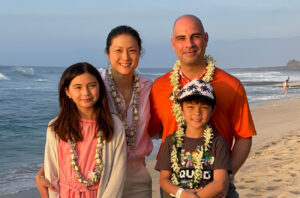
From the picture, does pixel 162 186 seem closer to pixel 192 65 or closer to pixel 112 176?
pixel 112 176

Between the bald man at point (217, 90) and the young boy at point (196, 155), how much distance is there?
289 millimetres

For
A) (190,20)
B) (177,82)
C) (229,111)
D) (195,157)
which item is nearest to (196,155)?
(195,157)

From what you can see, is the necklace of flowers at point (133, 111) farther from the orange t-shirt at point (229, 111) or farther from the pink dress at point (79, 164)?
the pink dress at point (79, 164)

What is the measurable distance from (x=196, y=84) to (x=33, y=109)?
14.4 m

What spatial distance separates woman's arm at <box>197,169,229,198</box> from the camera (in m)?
2.85

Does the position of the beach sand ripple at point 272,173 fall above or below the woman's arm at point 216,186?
below

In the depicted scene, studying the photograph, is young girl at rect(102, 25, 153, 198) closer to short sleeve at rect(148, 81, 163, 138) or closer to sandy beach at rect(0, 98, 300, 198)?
short sleeve at rect(148, 81, 163, 138)

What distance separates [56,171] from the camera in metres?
3.14

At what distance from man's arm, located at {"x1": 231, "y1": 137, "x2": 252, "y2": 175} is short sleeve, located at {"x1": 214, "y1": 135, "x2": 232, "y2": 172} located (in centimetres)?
28

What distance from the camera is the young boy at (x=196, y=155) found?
2.91 m

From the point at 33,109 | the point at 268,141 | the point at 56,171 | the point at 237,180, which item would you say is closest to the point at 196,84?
the point at 56,171

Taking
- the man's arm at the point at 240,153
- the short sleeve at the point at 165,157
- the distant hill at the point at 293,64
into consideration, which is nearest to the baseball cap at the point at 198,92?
the short sleeve at the point at 165,157

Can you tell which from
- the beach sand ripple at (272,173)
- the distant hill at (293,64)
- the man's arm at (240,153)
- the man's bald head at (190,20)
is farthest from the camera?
the distant hill at (293,64)

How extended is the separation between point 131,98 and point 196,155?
1.00m
